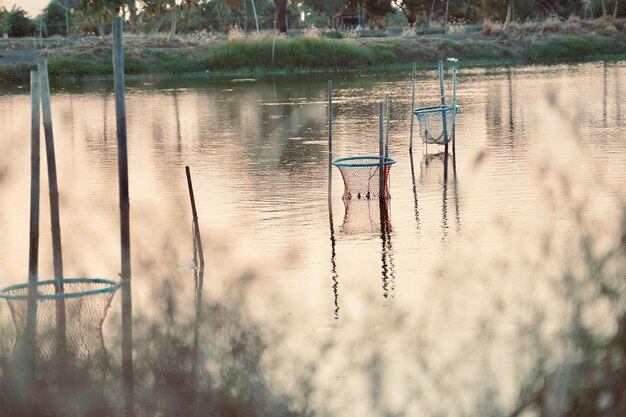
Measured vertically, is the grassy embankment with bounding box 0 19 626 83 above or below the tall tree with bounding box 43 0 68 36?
below

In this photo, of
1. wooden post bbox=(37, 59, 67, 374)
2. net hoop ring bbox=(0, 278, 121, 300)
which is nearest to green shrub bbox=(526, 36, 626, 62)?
wooden post bbox=(37, 59, 67, 374)

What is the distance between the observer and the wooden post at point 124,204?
886 centimetres

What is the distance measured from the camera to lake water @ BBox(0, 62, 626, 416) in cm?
871

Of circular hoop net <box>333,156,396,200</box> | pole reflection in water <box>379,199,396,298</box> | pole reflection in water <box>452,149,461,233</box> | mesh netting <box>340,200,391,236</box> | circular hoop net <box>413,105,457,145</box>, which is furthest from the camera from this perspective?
circular hoop net <box>413,105,457,145</box>

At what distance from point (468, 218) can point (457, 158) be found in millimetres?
7236

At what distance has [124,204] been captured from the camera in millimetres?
10430

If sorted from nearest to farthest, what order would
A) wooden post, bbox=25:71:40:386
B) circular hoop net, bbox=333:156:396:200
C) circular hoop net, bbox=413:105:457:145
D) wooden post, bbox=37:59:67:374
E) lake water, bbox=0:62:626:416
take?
lake water, bbox=0:62:626:416, wooden post, bbox=25:71:40:386, wooden post, bbox=37:59:67:374, circular hoop net, bbox=333:156:396:200, circular hoop net, bbox=413:105:457:145

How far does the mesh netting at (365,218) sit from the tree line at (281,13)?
2217 inches

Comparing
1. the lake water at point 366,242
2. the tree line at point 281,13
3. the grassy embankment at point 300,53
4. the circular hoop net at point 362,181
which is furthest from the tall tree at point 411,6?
the circular hoop net at point 362,181

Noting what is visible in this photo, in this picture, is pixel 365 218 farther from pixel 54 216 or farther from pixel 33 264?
pixel 33 264

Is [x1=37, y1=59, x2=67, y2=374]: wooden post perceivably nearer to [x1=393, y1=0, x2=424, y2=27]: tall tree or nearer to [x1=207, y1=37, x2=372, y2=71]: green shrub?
[x1=207, y1=37, x2=372, y2=71]: green shrub

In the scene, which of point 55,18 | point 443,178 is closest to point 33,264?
point 443,178

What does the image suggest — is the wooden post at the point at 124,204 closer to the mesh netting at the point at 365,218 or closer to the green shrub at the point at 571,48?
the mesh netting at the point at 365,218

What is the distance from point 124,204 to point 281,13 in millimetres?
75377
